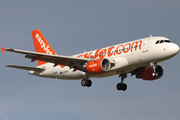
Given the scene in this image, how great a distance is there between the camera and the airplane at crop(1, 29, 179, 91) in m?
39.7

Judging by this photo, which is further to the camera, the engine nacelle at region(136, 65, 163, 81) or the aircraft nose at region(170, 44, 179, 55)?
the engine nacelle at region(136, 65, 163, 81)

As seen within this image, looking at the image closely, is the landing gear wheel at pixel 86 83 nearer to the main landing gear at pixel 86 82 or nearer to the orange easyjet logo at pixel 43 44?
the main landing gear at pixel 86 82

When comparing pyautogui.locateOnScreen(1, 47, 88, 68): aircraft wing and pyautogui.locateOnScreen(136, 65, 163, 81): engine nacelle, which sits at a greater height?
pyautogui.locateOnScreen(1, 47, 88, 68): aircraft wing

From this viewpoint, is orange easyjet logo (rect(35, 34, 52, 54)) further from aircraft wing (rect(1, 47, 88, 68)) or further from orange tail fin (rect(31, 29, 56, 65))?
aircraft wing (rect(1, 47, 88, 68))

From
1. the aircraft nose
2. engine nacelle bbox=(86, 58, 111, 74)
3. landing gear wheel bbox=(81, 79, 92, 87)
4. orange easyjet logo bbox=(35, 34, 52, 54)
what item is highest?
orange easyjet logo bbox=(35, 34, 52, 54)

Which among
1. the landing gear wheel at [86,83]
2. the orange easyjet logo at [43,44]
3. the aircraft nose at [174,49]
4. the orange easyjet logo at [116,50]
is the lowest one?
the landing gear wheel at [86,83]

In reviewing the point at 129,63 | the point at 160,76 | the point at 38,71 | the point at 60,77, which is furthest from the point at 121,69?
the point at 38,71

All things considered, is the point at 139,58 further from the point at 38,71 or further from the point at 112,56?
the point at 38,71

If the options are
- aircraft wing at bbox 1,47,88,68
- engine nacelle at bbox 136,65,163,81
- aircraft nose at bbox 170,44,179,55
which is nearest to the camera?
aircraft nose at bbox 170,44,179,55

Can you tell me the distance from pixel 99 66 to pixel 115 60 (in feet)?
6.65

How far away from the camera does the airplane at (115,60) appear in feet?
130

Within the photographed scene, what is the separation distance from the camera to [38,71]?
49.0 metres

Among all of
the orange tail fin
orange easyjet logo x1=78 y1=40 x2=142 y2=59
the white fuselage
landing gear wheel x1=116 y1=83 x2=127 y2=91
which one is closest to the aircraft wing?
the white fuselage

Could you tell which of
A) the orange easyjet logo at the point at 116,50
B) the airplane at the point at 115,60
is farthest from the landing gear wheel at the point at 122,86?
the orange easyjet logo at the point at 116,50
